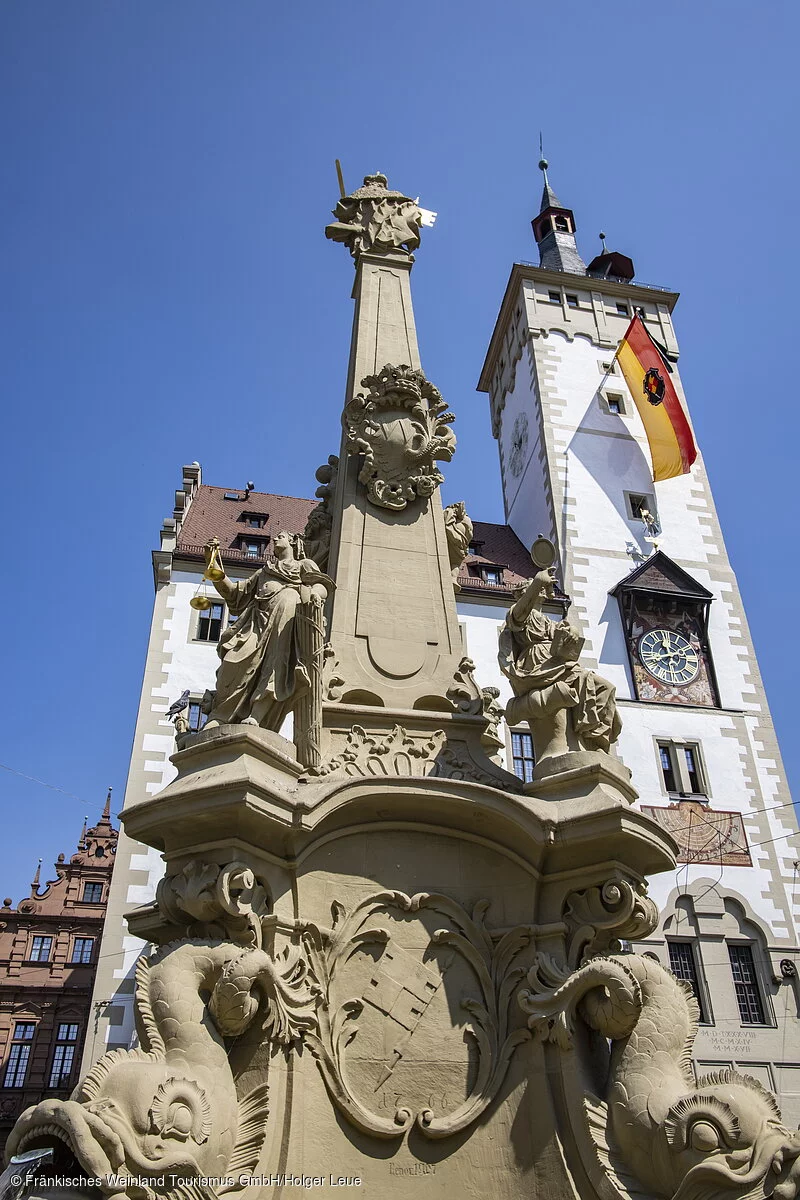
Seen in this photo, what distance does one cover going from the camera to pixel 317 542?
935cm

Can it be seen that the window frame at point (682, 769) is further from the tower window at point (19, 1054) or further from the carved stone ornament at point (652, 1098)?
the tower window at point (19, 1054)

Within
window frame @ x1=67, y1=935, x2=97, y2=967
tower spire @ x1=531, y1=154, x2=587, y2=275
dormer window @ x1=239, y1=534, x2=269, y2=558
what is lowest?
window frame @ x1=67, y1=935, x2=97, y2=967

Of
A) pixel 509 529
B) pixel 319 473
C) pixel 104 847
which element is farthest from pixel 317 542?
pixel 104 847

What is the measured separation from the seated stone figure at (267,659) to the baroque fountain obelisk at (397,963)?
20mm

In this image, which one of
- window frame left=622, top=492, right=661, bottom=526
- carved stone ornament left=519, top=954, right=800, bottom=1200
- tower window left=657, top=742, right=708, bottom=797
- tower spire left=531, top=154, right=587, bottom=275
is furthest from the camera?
tower spire left=531, top=154, right=587, bottom=275

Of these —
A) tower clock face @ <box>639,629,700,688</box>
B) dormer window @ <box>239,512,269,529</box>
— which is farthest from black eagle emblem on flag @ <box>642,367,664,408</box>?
dormer window @ <box>239,512,269,529</box>

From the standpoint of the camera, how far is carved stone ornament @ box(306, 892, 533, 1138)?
589cm

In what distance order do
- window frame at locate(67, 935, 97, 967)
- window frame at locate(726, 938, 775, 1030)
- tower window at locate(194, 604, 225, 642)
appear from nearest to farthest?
window frame at locate(726, 938, 775, 1030), tower window at locate(194, 604, 225, 642), window frame at locate(67, 935, 97, 967)

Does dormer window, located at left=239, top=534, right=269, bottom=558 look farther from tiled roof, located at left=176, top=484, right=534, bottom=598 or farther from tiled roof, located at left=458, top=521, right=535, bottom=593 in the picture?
tiled roof, located at left=458, top=521, right=535, bottom=593

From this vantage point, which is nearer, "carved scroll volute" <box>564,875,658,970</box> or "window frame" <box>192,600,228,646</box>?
"carved scroll volute" <box>564,875,658,970</box>

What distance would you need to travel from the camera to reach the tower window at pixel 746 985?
20734 mm

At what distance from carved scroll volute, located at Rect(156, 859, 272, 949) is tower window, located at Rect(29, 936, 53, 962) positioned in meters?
32.3

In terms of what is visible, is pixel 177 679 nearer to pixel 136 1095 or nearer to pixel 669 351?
pixel 136 1095

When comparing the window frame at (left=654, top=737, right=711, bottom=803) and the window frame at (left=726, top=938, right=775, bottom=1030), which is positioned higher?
the window frame at (left=654, top=737, right=711, bottom=803)
